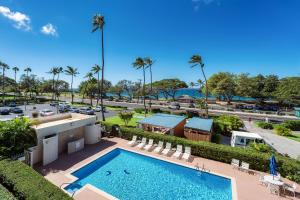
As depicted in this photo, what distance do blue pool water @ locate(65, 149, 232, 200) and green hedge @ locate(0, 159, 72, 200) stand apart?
260 cm

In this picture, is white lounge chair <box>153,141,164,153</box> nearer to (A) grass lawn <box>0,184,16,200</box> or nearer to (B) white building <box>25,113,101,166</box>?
(B) white building <box>25,113,101,166</box>

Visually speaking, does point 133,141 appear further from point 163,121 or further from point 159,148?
point 163,121

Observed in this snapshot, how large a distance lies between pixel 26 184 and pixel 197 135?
1613 centimetres

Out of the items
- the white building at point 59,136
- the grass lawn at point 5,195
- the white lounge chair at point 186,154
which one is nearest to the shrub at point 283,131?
the white lounge chair at point 186,154

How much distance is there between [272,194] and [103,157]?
13.6 m

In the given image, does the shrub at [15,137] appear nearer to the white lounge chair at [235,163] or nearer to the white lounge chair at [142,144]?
the white lounge chair at [142,144]

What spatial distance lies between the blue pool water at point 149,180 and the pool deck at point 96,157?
583 mm

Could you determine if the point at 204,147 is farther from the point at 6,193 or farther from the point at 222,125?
the point at 6,193

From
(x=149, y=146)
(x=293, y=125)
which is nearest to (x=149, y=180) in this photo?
(x=149, y=146)

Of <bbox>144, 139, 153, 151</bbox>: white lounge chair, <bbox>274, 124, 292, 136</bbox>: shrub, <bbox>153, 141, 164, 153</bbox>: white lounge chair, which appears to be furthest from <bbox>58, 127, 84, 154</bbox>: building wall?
<bbox>274, 124, 292, 136</bbox>: shrub

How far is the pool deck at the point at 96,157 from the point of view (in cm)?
1040

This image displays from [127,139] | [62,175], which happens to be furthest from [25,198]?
[127,139]

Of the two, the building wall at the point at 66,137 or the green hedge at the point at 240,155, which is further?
the building wall at the point at 66,137

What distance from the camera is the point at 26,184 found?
8.60 meters
